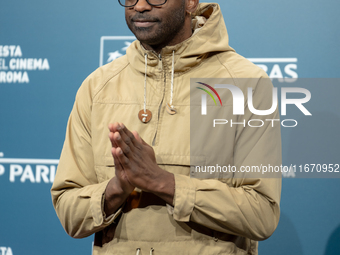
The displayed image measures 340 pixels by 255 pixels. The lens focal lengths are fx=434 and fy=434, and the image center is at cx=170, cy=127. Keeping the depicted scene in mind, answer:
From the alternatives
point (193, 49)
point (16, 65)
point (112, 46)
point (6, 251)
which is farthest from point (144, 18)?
point (6, 251)

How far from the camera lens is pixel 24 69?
6.70 ft

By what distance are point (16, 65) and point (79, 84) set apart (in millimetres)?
331

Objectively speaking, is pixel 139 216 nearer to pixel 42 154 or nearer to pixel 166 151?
pixel 166 151

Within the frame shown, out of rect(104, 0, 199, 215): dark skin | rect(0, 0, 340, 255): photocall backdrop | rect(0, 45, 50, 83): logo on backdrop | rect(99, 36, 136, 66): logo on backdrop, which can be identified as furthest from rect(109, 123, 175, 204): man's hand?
rect(0, 45, 50, 83): logo on backdrop

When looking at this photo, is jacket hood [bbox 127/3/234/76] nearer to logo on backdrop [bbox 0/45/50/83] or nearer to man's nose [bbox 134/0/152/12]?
man's nose [bbox 134/0/152/12]

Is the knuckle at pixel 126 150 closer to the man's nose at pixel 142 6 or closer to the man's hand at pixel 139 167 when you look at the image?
the man's hand at pixel 139 167

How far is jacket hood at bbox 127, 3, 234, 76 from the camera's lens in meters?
1.15

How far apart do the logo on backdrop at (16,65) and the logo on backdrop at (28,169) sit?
365 mm

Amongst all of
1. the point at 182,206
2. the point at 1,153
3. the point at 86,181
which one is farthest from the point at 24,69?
the point at 182,206

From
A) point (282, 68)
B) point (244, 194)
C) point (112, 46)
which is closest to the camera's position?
point (244, 194)

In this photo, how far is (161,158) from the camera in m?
1.09

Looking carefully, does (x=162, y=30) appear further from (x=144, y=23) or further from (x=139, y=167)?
(x=139, y=167)

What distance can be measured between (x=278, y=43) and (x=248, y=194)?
3.09 feet

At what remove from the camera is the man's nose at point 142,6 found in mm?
1104
